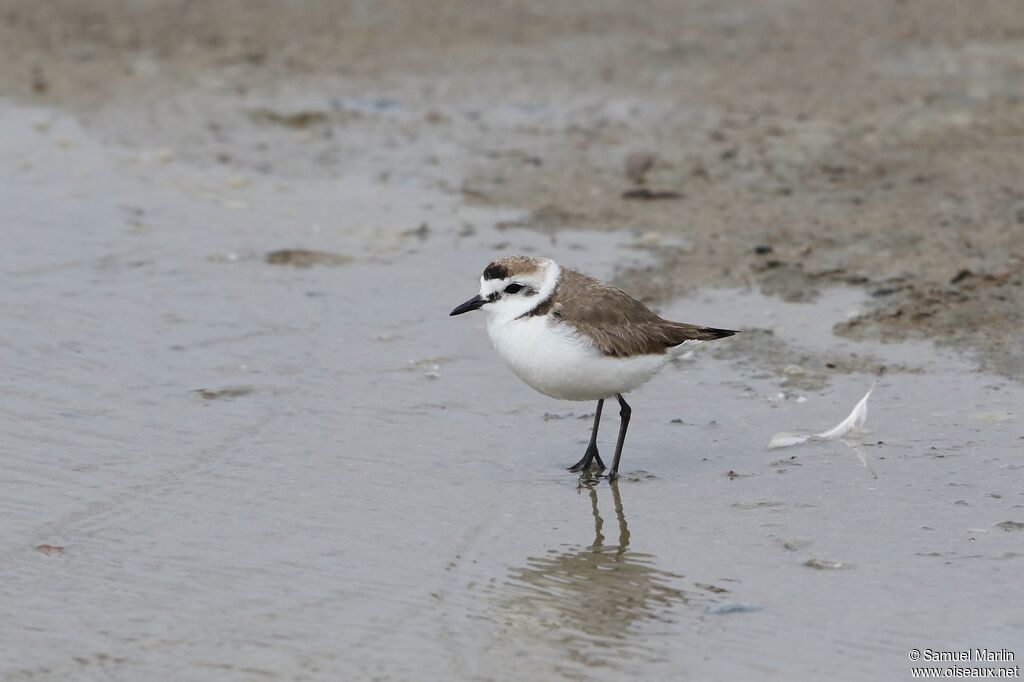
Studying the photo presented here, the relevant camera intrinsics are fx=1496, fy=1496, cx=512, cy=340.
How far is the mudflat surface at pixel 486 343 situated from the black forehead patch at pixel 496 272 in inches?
32.3

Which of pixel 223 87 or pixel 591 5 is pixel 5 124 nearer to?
pixel 223 87

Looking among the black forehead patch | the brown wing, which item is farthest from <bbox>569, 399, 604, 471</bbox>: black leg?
the black forehead patch

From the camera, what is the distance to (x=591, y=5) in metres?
15.9

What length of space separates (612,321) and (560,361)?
368mm

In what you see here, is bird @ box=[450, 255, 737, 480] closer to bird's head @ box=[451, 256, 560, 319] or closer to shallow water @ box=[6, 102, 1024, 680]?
bird's head @ box=[451, 256, 560, 319]

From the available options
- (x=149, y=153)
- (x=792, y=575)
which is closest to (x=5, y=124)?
(x=149, y=153)

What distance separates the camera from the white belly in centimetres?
665

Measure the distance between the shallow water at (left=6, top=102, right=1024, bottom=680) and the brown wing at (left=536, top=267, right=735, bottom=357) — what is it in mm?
550

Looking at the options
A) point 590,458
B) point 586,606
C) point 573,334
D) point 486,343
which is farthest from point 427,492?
point 486,343

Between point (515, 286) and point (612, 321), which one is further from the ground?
point (515, 286)

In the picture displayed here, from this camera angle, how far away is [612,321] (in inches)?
269

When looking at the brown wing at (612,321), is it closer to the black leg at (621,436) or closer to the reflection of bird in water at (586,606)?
the black leg at (621,436)

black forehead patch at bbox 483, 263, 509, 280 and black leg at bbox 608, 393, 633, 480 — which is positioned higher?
black forehead patch at bbox 483, 263, 509, 280

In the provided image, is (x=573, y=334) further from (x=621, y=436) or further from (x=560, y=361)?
(x=621, y=436)
